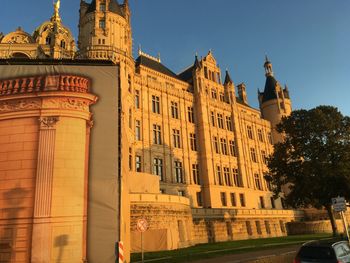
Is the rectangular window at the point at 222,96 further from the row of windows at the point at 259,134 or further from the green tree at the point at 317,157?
the green tree at the point at 317,157

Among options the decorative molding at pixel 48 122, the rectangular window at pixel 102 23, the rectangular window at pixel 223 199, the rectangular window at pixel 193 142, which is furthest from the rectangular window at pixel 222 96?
the decorative molding at pixel 48 122

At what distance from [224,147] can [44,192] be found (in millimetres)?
40887

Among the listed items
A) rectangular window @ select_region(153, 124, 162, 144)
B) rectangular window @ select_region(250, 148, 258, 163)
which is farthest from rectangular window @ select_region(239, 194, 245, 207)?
rectangular window @ select_region(153, 124, 162, 144)

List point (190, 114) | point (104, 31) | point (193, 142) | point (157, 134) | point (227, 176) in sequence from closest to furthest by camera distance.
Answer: point (104, 31), point (157, 134), point (193, 142), point (190, 114), point (227, 176)

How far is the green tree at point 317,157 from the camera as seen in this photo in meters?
33.4

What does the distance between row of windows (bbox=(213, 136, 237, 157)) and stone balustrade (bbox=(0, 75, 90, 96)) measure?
3647 centimetres

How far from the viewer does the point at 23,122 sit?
53.6 feet

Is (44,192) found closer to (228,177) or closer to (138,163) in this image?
(138,163)

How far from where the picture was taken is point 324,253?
11.3 meters

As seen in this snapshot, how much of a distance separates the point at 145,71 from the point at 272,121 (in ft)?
111

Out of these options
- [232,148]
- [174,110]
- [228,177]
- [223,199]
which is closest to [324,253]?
[223,199]

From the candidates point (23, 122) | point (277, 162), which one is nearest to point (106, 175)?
point (23, 122)

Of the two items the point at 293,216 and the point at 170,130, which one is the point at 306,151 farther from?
the point at 293,216

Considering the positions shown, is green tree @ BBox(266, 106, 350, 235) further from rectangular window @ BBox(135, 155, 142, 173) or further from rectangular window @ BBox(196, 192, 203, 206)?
rectangular window @ BBox(135, 155, 142, 173)
